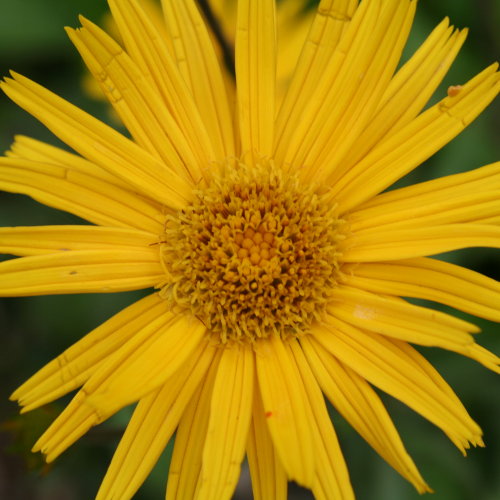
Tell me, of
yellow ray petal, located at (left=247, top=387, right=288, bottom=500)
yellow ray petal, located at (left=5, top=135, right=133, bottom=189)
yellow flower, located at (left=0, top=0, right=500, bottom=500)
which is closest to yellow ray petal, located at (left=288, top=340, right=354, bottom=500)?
yellow flower, located at (left=0, top=0, right=500, bottom=500)

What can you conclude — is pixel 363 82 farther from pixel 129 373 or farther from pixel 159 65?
pixel 129 373

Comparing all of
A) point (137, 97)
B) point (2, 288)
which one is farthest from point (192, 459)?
point (137, 97)

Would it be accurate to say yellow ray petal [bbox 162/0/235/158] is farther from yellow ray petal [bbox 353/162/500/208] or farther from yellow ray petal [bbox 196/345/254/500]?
yellow ray petal [bbox 196/345/254/500]

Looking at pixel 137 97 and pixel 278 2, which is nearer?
pixel 137 97

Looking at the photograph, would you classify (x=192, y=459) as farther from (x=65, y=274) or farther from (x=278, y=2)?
(x=278, y=2)

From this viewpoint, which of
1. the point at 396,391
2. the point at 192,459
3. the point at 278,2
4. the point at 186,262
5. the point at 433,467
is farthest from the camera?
the point at 278,2
